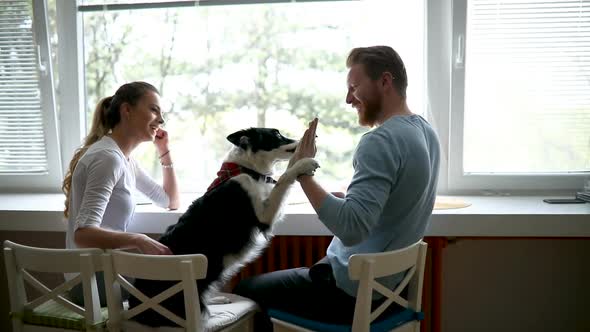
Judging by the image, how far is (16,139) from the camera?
2.87m

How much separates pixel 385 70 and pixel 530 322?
1591 millimetres

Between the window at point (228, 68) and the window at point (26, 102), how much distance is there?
0.72 feet

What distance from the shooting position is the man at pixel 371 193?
1.55 m

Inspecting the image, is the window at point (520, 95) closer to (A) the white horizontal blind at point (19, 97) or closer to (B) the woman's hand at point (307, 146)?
(B) the woman's hand at point (307, 146)

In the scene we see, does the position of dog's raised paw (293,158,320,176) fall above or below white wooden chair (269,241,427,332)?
above

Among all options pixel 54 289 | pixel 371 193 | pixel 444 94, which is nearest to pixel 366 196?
pixel 371 193

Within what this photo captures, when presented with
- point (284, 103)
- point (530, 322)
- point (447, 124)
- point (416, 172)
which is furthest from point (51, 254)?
point (530, 322)

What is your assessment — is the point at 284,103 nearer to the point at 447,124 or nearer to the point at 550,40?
the point at 447,124

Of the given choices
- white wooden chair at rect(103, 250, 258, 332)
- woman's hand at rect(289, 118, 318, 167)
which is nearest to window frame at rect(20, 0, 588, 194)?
woman's hand at rect(289, 118, 318, 167)

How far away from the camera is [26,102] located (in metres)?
2.82

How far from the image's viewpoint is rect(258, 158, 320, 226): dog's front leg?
1.69m

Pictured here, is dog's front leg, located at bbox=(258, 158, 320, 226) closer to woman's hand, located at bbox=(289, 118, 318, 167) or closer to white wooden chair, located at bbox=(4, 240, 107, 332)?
woman's hand, located at bbox=(289, 118, 318, 167)

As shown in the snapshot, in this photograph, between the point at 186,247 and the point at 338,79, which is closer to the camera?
the point at 186,247

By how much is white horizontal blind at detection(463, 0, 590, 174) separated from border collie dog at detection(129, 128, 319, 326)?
1117 mm
